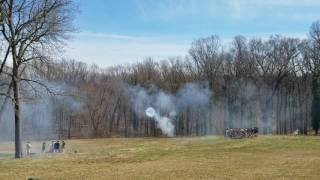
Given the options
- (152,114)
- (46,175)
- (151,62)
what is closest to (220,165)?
(46,175)

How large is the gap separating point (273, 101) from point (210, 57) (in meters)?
13.3

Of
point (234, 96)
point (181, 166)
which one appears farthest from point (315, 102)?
point (181, 166)

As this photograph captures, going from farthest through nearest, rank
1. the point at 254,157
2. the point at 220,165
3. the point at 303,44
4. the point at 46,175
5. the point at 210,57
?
the point at 210,57, the point at 303,44, the point at 254,157, the point at 220,165, the point at 46,175

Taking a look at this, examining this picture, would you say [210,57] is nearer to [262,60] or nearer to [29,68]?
[262,60]

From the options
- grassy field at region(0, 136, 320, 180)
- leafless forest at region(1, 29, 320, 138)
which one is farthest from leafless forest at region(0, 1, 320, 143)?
grassy field at region(0, 136, 320, 180)

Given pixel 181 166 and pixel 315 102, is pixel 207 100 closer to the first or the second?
pixel 315 102

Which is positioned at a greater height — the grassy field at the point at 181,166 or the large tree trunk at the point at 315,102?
the large tree trunk at the point at 315,102

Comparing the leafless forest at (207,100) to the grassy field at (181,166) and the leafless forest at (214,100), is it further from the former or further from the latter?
the grassy field at (181,166)

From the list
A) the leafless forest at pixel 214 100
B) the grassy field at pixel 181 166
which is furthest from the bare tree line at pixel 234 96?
the grassy field at pixel 181 166

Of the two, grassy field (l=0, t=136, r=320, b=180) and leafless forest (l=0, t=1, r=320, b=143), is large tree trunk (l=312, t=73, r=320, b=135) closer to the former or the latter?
leafless forest (l=0, t=1, r=320, b=143)

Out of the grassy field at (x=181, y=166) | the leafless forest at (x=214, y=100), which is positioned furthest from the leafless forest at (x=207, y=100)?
the grassy field at (x=181, y=166)

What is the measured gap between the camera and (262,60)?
91.8 m

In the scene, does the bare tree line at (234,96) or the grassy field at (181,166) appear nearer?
the grassy field at (181,166)

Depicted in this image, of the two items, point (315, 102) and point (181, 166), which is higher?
point (315, 102)
